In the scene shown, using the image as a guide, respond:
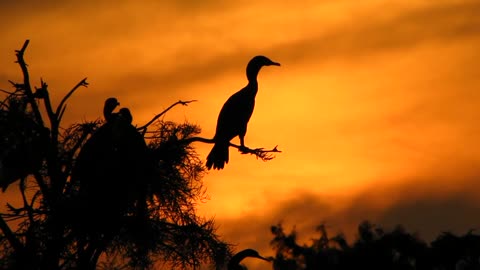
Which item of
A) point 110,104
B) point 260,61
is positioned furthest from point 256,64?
point 110,104

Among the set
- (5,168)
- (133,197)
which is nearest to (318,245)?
(133,197)

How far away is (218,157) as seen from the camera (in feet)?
44.7

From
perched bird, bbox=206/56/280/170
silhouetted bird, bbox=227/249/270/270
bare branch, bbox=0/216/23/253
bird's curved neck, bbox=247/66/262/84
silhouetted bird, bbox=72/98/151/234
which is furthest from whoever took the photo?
bird's curved neck, bbox=247/66/262/84

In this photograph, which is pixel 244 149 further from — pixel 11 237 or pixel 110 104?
pixel 11 237

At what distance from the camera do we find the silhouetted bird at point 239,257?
435 inches

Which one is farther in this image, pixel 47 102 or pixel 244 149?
pixel 244 149

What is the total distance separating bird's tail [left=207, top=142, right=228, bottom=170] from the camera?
1354cm

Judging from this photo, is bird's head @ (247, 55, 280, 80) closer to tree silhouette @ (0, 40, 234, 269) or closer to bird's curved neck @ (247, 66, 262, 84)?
bird's curved neck @ (247, 66, 262, 84)

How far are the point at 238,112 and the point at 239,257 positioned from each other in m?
4.40

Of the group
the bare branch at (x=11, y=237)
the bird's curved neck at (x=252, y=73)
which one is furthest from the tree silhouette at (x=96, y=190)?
the bird's curved neck at (x=252, y=73)

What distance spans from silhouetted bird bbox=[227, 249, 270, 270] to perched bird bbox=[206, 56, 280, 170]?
8.98 ft

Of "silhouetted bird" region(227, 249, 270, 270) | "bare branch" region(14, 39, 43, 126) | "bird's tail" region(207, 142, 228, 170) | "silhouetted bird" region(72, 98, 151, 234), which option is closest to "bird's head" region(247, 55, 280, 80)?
"bird's tail" region(207, 142, 228, 170)

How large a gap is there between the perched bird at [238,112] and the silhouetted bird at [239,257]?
2.74m

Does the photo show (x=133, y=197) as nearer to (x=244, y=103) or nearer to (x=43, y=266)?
(x=43, y=266)
